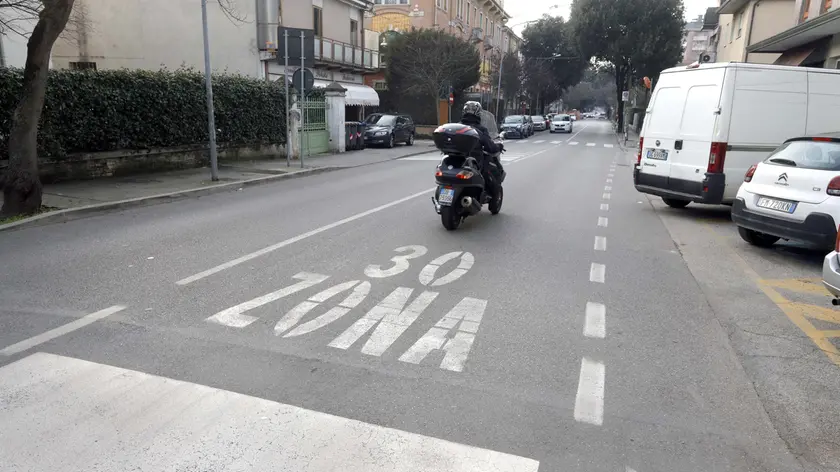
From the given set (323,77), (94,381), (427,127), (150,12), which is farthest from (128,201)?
(427,127)

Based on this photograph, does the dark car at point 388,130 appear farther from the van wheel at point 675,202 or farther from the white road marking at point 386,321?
the white road marking at point 386,321

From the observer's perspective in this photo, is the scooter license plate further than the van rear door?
No

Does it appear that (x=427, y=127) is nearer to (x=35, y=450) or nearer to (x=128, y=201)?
(x=128, y=201)

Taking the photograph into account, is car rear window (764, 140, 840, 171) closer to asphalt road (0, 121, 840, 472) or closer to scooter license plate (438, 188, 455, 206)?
asphalt road (0, 121, 840, 472)

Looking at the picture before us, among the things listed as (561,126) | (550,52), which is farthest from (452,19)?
(550,52)

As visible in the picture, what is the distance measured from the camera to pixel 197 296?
18.1 ft

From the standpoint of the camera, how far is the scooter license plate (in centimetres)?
840

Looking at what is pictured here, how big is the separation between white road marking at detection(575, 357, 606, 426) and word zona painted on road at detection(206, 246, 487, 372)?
0.83 metres

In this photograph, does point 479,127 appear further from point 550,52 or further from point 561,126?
point 550,52

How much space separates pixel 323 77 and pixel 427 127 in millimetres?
12024

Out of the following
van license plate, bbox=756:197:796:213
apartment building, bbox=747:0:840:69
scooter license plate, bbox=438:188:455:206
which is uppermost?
apartment building, bbox=747:0:840:69

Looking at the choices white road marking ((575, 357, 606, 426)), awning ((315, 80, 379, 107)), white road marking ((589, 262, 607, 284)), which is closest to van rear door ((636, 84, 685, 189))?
white road marking ((589, 262, 607, 284))

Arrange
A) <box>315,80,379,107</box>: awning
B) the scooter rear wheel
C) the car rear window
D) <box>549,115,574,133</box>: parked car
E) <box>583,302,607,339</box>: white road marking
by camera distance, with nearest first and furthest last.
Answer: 1. <box>583,302,607,339</box>: white road marking
2. the car rear window
3. the scooter rear wheel
4. <box>315,80,379,107</box>: awning
5. <box>549,115,574,133</box>: parked car

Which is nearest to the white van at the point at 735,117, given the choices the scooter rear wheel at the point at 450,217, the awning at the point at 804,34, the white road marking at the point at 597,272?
the white road marking at the point at 597,272
